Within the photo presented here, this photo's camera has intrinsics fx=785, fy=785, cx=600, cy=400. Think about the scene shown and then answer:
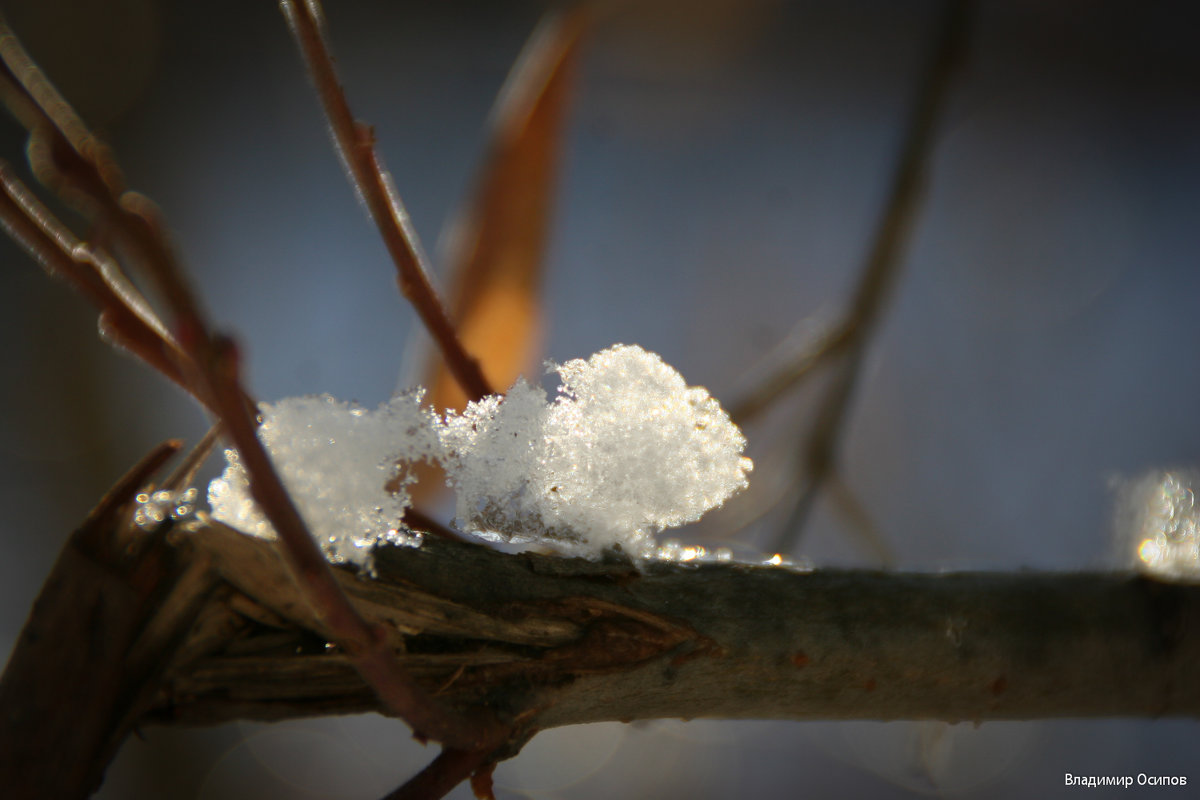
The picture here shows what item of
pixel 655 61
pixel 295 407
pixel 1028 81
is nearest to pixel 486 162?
pixel 295 407

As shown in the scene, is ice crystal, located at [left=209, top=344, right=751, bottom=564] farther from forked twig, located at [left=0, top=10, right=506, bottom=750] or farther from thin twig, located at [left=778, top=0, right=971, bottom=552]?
thin twig, located at [left=778, top=0, right=971, bottom=552]

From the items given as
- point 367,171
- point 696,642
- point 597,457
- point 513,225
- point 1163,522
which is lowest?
point 1163,522

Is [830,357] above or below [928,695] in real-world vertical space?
above

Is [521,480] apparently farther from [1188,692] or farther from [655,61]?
[655,61]

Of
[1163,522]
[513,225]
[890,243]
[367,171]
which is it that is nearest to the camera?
[367,171]

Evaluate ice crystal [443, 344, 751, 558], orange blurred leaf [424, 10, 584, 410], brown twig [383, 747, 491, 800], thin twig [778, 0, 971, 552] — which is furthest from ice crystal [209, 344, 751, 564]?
thin twig [778, 0, 971, 552]

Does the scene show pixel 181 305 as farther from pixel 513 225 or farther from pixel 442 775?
pixel 513 225

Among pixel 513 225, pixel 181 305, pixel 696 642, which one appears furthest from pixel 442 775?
pixel 513 225
